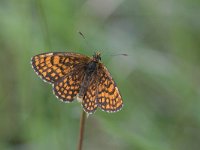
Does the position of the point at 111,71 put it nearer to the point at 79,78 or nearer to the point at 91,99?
the point at 79,78

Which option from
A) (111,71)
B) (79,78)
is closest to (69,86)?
(79,78)

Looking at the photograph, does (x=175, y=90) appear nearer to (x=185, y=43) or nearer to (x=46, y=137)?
(x=185, y=43)

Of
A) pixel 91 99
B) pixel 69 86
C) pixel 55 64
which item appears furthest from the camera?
pixel 55 64

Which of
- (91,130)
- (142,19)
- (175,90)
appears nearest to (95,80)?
(175,90)

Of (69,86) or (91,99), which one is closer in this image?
(91,99)

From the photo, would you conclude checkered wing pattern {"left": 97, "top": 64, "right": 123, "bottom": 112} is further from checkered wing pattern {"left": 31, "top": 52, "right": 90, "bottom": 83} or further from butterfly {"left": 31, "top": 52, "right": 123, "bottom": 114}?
checkered wing pattern {"left": 31, "top": 52, "right": 90, "bottom": 83}

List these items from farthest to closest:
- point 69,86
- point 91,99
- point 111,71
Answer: point 111,71 → point 69,86 → point 91,99
